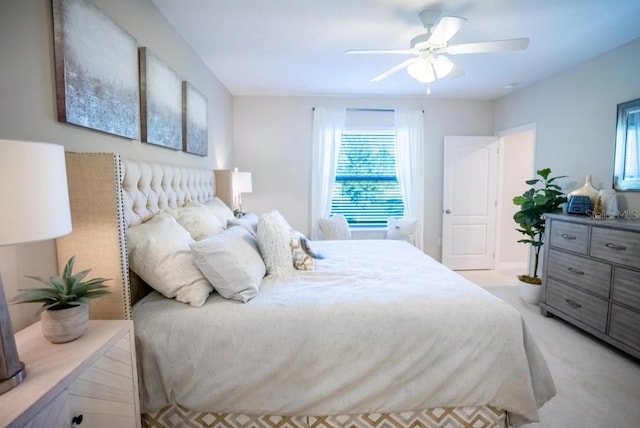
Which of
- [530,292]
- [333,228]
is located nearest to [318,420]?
[333,228]

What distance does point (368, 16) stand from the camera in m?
2.29

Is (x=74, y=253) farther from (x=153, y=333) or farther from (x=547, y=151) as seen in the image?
(x=547, y=151)

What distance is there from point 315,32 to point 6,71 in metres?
2.03

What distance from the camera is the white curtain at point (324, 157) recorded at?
4508 millimetres

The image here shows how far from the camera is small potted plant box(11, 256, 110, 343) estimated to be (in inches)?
40.7

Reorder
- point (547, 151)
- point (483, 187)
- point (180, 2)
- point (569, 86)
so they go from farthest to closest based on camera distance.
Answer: point (483, 187)
point (547, 151)
point (569, 86)
point (180, 2)

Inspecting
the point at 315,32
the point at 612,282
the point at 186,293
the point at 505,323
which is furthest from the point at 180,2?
the point at 612,282

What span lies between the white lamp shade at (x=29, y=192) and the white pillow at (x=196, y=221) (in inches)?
47.4

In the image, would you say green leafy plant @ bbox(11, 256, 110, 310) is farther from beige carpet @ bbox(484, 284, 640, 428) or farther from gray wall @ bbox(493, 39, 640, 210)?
gray wall @ bbox(493, 39, 640, 210)

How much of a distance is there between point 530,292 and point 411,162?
223cm

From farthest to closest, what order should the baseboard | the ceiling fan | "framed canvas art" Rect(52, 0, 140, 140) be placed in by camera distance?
the baseboard
the ceiling fan
"framed canvas art" Rect(52, 0, 140, 140)

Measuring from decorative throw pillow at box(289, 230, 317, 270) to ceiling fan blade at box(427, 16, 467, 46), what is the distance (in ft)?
5.38

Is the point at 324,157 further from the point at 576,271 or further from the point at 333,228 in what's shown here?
the point at 576,271

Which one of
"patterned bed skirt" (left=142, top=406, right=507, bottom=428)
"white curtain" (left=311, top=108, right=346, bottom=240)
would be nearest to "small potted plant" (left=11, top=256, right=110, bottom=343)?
"patterned bed skirt" (left=142, top=406, right=507, bottom=428)
